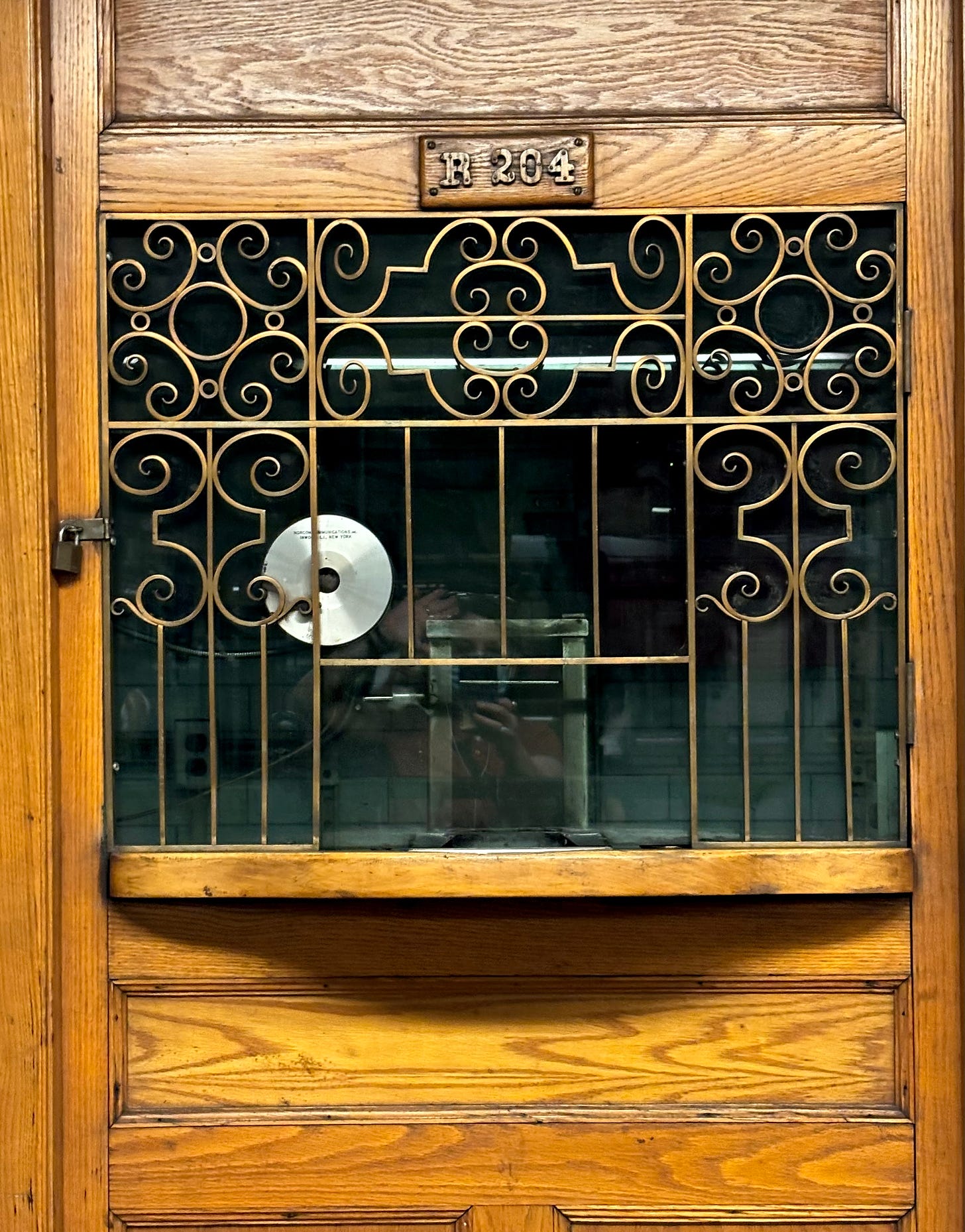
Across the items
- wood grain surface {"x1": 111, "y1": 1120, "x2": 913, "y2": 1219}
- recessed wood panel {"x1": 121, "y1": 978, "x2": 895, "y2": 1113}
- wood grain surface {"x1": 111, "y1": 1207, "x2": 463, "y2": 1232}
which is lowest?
wood grain surface {"x1": 111, "y1": 1207, "x2": 463, "y2": 1232}

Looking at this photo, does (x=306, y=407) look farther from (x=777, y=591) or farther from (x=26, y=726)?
(x=777, y=591)

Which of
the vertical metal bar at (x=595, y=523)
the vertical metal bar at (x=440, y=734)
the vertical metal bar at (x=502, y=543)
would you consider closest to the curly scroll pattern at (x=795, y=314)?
the vertical metal bar at (x=595, y=523)

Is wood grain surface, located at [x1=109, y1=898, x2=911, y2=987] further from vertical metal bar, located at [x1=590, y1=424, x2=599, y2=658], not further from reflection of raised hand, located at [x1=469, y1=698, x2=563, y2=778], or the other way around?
vertical metal bar, located at [x1=590, y1=424, x2=599, y2=658]

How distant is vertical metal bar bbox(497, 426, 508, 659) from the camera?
191 centimetres

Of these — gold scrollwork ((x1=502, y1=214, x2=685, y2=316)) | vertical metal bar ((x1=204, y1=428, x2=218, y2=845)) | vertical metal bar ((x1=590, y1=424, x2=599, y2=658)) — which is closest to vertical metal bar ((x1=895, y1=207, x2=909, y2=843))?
gold scrollwork ((x1=502, y1=214, x2=685, y2=316))

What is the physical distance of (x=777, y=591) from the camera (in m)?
1.91

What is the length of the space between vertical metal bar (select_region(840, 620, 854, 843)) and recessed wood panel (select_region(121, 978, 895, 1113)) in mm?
287

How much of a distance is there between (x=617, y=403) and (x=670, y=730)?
507 millimetres

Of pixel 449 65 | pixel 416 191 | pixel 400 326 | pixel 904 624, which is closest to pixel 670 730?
pixel 904 624

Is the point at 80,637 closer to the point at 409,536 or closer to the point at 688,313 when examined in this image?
the point at 409,536

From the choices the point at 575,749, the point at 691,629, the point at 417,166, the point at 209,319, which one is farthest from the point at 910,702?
the point at 209,319

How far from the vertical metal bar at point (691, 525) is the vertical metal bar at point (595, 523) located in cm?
14

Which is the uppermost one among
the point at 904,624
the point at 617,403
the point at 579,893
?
the point at 617,403

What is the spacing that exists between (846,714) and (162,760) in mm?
1050
